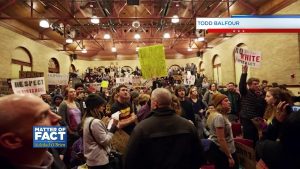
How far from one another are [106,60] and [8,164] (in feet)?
85.7

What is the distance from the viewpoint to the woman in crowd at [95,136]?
321 centimetres

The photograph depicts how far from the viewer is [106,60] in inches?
1052

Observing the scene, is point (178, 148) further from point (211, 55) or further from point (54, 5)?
point (211, 55)

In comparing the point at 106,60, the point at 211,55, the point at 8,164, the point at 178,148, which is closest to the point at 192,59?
the point at 211,55

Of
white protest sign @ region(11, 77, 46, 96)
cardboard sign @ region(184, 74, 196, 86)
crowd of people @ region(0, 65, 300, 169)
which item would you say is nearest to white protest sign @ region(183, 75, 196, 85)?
cardboard sign @ region(184, 74, 196, 86)

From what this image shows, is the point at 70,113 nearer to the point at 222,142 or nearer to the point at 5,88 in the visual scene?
the point at 222,142

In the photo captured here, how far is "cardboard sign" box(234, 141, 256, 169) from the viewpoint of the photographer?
3.60 metres

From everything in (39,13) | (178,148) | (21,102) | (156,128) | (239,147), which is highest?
(39,13)

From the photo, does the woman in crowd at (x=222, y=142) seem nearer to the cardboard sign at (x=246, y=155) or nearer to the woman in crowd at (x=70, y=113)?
the cardboard sign at (x=246, y=155)

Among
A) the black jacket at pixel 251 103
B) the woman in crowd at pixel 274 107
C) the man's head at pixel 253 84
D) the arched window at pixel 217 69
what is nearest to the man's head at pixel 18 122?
the woman in crowd at pixel 274 107

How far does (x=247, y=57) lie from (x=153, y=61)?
2.34m

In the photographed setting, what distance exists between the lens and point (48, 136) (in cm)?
112

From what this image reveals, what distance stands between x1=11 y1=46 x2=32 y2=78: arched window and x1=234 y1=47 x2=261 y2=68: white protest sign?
1148 centimetres

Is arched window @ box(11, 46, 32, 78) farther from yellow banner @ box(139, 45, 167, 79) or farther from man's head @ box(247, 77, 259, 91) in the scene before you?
man's head @ box(247, 77, 259, 91)
